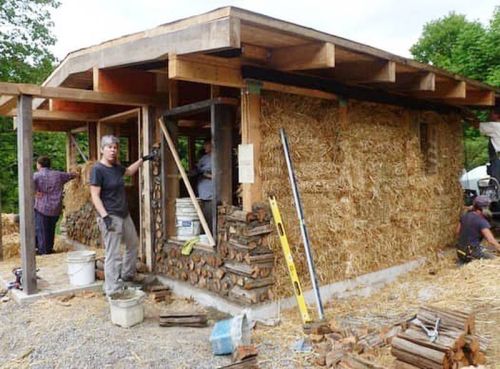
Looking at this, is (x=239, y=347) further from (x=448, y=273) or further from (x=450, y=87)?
(x=450, y=87)

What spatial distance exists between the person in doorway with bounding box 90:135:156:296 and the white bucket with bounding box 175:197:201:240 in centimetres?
59

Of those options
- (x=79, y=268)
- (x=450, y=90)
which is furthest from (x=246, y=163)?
(x=450, y=90)

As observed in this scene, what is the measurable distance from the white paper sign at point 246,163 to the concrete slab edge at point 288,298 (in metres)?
1.25

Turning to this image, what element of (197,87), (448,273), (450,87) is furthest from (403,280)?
(197,87)

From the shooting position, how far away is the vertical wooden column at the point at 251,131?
4332mm

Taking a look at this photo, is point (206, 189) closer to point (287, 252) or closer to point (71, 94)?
point (287, 252)

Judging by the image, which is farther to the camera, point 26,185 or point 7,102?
point 7,102

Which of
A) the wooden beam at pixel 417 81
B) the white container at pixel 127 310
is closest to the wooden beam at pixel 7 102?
the white container at pixel 127 310

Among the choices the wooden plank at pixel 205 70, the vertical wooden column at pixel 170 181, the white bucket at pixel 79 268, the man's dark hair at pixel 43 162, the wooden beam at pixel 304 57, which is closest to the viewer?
the wooden plank at pixel 205 70

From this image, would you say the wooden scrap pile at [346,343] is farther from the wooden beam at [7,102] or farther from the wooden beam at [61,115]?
the wooden beam at [61,115]

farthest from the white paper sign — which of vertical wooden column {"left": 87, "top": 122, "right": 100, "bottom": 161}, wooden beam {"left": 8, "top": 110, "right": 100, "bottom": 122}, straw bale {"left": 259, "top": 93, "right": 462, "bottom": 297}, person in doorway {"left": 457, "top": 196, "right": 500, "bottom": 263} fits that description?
vertical wooden column {"left": 87, "top": 122, "right": 100, "bottom": 161}

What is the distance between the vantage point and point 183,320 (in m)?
4.17

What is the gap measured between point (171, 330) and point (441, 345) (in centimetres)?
231

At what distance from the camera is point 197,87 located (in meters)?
5.65
